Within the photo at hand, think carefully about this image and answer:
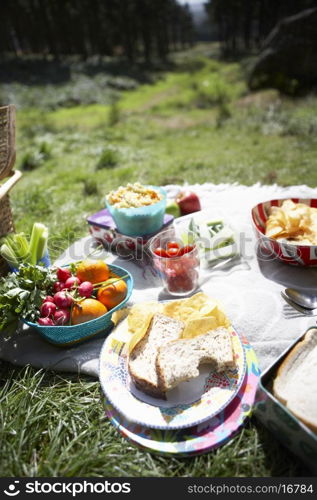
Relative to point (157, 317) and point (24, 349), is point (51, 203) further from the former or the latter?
point (157, 317)

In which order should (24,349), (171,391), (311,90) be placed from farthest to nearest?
(311,90), (24,349), (171,391)

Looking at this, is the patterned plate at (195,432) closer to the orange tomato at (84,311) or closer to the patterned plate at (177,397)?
the patterned plate at (177,397)

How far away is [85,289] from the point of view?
2.43 metres

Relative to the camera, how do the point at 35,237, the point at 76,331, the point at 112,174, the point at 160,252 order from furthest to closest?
the point at 112,174 < the point at 35,237 < the point at 160,252 < the point at 76,331

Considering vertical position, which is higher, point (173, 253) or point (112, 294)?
point (173, 253)

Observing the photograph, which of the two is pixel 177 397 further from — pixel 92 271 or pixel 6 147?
pixel 6 147

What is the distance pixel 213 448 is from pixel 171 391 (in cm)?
32

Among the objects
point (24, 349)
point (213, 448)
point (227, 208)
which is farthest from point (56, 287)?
point (227, 208)

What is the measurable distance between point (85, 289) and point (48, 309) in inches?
10.4

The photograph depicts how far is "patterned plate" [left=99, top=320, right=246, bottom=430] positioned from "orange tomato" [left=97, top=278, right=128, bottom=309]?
1.71ft

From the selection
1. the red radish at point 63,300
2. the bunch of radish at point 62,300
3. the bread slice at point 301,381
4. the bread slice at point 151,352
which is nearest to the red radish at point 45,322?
the bunch of radish at point 62,300

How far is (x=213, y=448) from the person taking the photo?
1.71 m

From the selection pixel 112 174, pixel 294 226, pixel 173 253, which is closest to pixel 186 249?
pixel 173 253

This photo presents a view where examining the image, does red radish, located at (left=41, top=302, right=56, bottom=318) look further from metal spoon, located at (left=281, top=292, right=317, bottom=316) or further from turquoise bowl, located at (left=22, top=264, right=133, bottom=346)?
metal spoon, located at (left=281, top=292, right=317, bottom=316)
